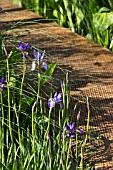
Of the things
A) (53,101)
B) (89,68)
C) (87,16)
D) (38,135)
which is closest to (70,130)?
(53,101)

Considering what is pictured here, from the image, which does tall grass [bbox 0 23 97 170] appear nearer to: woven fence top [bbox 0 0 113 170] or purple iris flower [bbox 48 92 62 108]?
purple iris flower [bbox 48 92 62 108]

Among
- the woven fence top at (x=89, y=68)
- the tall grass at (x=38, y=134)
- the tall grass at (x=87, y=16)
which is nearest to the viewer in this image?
the tall grass at (x=38, y=134)

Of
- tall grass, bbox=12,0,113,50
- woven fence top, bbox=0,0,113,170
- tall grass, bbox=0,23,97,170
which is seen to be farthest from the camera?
tall grass, bbox=12,0,113,50

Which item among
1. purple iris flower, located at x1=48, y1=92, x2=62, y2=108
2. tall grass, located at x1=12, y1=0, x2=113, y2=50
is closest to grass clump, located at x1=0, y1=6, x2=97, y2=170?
purple iris flower, located at x1=48, y1=92, x2=62, y2=108

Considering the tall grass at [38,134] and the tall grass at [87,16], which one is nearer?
the tall grass at [38,134]

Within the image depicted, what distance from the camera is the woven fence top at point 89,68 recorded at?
1.98m

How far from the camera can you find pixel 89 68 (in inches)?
101

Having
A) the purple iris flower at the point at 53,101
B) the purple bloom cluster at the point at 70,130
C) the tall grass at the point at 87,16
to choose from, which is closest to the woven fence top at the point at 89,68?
the tall grass at the point at 87,16

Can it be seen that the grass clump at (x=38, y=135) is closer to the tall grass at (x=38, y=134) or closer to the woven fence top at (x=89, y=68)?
the tall grass at (x=38, y=134)

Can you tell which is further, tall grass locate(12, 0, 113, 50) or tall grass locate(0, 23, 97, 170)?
tall grass locate(12, 0, 113, 50)

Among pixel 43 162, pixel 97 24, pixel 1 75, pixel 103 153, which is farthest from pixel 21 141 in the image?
pixel 97 24

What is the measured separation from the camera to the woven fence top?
1984mm

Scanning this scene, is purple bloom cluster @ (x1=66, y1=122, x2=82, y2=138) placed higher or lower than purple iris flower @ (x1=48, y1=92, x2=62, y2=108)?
lower

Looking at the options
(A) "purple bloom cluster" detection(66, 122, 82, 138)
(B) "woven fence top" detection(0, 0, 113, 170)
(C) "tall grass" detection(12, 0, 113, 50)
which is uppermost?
(C) "tall grass" detection(12, 0, 113, 50)
